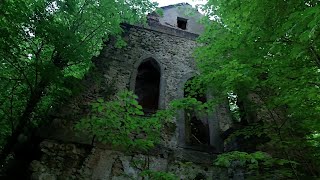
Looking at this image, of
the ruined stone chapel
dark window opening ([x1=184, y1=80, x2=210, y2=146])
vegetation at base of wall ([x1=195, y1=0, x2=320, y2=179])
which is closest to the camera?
vegetation at base of wall ([x1=195, y1=0, x2=320, y2=179])

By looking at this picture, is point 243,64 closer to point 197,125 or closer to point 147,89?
point 197,125

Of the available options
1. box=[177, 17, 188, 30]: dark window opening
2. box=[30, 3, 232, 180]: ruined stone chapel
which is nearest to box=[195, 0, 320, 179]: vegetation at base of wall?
box=[30, 3, 232, 180]: ruined stone chapel

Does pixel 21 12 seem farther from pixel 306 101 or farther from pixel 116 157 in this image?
pixel 306 101

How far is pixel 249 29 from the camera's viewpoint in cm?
423

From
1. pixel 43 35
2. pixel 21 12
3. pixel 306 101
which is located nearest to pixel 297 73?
pixel 306 101

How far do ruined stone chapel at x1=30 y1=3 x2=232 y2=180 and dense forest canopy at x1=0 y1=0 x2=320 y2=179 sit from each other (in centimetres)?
69

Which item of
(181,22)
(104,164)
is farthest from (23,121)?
(181,22)

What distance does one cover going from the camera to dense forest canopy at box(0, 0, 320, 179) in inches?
148

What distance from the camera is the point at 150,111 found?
23.2 feet

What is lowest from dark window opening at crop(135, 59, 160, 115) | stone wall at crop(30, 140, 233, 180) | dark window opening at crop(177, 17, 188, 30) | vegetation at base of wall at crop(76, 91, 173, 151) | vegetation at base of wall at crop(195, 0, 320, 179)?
stone wall at crop(30, 140, 233, 180)

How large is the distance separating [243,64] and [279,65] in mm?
625

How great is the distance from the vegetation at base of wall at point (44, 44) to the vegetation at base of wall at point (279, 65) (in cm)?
300

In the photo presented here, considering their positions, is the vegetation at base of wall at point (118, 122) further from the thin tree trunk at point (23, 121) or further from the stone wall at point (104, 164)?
the thin tree trunk at point (23, 121)

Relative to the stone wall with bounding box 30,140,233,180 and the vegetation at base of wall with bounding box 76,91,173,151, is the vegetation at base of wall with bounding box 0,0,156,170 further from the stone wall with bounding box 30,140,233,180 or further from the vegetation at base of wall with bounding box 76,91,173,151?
the vegetation at base of wall with bounding box 76,91,173,151
